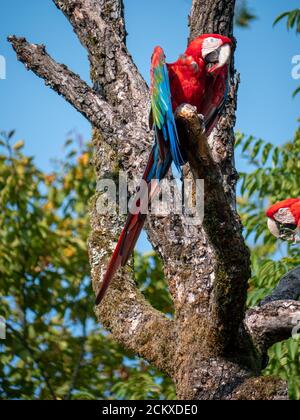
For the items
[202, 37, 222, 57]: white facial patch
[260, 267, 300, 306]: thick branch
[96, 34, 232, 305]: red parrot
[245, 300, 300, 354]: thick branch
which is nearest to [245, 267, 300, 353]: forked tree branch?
[245, 300, 300, 354]: thick branch

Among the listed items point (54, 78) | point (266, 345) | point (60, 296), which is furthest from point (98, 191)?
point (60, 296)

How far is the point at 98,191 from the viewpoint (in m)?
3.33

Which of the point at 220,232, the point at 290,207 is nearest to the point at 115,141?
the point at 220,232

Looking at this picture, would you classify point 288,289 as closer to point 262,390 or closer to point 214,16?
point 262,390

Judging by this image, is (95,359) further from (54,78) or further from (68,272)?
(54,78)

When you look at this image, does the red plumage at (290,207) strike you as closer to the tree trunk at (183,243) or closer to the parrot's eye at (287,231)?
the parrot's eye at (287,231)

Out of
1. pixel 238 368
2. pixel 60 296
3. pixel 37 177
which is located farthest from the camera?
pixel 37 177

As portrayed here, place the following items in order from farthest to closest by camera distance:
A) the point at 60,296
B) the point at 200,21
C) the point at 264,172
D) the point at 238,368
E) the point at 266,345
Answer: the point at 60,296 < the point at 264,172 < the point at 200,21 < the point at 266,345 < the point at 238,368

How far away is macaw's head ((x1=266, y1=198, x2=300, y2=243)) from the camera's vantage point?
3.76 m

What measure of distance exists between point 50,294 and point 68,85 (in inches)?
90.0

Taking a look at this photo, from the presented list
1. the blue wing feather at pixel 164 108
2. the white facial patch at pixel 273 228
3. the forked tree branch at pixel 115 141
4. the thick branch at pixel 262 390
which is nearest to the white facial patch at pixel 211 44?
the blue wing feather at pixel 164 108

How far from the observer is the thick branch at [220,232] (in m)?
2.31

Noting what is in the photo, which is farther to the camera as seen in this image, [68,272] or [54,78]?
[68,272]

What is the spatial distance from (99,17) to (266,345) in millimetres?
1654
